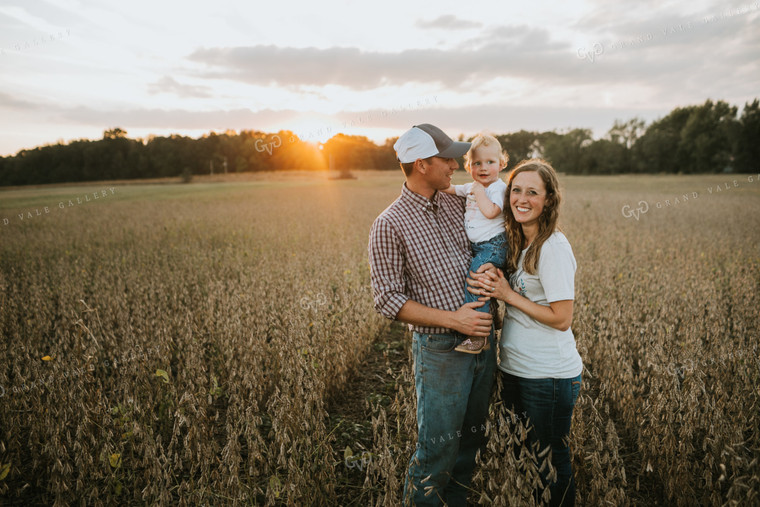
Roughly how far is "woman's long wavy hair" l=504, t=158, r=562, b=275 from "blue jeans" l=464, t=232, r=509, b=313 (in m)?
0.06

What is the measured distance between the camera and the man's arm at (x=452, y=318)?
7.52 ft

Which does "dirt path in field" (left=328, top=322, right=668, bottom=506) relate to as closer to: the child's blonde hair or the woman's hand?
the woman's hand

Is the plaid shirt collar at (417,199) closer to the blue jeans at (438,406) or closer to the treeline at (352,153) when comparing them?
the blue jeans at (438,406)

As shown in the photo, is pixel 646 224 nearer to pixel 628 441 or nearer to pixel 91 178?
pixel 628 441

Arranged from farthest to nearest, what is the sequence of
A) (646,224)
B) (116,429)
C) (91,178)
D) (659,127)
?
(659,127) → (91,178) → (646,224) → (116,429)

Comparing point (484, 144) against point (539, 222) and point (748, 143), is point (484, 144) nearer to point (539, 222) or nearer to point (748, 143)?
point (539, 222)

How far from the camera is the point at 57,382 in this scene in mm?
3672

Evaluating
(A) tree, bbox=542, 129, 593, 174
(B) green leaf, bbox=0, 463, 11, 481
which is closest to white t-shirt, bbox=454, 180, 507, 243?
(B) green leaf, bbox=0, 463, 11, 481

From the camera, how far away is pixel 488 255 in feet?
8.28

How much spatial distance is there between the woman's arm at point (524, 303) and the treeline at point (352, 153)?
5310 cm

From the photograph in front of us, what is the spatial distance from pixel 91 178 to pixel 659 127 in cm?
9221

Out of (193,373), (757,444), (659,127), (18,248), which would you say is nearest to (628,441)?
(757,444)

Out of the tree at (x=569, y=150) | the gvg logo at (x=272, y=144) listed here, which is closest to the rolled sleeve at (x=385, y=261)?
the gvg logo at (x=272, y=144)

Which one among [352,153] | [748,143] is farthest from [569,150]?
[352,153]
